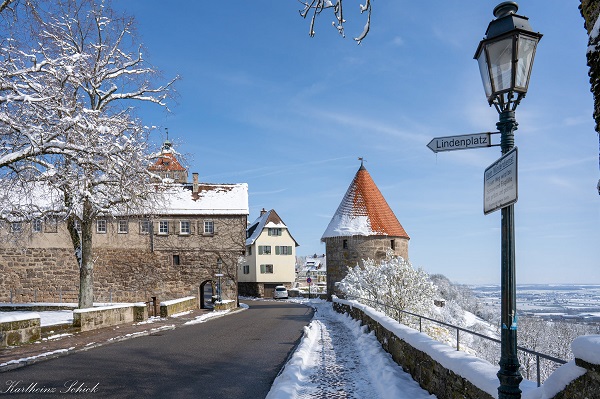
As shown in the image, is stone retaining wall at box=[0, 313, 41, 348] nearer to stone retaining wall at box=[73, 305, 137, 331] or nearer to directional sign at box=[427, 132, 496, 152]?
stone retaining wall at box=[73, 305, 137, 331]

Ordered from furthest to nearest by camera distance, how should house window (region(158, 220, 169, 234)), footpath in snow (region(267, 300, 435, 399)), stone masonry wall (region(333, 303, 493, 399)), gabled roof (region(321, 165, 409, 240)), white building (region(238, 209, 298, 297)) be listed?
white building (region(238, 209, 298, 297)) < house window (region(158, 220, 169, 234)) < gabled roof (region(321, 165, 409, 240)) < footpath in snow (region(267, 300, 435, 399)) < stone masonry wall (region(333, 303, 493, 399))

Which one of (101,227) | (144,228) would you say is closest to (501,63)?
(144,228)

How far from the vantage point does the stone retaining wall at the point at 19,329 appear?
11.2 meters

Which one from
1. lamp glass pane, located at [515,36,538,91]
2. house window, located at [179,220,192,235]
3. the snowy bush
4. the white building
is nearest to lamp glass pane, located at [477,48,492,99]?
lamp glass pane, located at [515,36,538,91]

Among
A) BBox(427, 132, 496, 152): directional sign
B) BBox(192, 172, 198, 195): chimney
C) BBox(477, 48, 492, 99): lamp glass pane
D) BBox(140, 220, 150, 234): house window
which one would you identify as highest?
BBox(192, 172, 198, 195): chimney

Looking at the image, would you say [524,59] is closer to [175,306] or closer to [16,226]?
[175,306]

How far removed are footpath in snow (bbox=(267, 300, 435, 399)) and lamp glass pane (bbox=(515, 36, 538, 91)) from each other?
15.0 feet

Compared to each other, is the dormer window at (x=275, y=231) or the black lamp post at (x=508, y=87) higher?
the black lamp post at (x=508, y=87)

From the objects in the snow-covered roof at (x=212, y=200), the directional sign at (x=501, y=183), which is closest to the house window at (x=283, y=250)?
the snow-covered roof at (x=212, y=200)

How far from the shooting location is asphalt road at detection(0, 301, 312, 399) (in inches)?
292

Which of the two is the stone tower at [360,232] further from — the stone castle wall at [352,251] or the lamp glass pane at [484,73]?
the lamp glass pane at [484,73]

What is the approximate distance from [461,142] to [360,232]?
29459 mm
